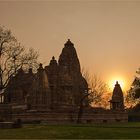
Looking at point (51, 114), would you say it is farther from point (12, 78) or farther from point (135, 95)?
point (135, 95)

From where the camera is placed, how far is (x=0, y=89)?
5403cm

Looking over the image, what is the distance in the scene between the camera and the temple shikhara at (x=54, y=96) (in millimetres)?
56281

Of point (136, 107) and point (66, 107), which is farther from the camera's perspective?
point (136, 107)

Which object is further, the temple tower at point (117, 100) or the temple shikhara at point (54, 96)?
the temple tower at point (117, 100)

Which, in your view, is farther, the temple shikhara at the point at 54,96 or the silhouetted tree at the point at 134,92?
the silhouetted tree at the point at 134,92

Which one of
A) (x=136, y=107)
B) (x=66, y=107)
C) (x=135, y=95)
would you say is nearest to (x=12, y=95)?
(x=66, y=107)

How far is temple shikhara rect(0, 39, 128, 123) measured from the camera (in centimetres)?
5628

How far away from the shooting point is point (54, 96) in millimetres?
66188

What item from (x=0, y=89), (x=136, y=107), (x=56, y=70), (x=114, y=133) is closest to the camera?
(x=114, y=133)

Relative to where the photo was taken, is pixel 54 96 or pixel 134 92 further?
pixel 134 92

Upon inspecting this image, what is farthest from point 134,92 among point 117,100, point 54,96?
point 54,96

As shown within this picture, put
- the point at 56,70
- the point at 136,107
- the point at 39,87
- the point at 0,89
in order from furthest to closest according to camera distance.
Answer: the point at 136,107 → the point at 56,70 → the point at 39,87 → the point at 0,89

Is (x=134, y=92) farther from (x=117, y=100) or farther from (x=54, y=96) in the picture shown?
(x=54, y=96)

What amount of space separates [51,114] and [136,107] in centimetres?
3742
